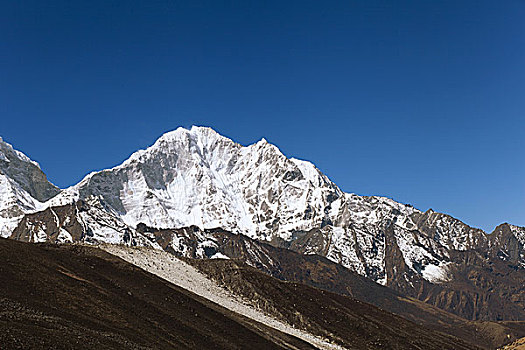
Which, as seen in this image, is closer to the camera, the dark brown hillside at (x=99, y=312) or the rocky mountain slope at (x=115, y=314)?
the dark brown hillside at (x=99, y=312)

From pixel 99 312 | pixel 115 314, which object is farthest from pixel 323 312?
pixel 99 312

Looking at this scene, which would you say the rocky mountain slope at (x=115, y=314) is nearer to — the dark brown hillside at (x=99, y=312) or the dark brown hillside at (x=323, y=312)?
the dark brown hillside at (x=99, y=312)

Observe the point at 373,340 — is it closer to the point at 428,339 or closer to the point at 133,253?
the point at 428,339

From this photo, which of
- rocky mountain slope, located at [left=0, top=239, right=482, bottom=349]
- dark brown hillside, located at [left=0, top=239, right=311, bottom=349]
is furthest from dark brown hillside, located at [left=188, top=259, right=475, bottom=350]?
dark brown hillside, located at [left=0, top=239, right=311, bottom=349]

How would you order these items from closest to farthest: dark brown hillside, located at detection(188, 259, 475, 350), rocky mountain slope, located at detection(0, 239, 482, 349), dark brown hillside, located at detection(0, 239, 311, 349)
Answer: dark brown hillside, located at detection(0, 239, 311, 349), rocky mountain slope, located at detection(0, 239, 482, 349), dark brown hillside, located at detection(188, 259, 475, 350)

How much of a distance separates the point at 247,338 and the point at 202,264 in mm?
58831

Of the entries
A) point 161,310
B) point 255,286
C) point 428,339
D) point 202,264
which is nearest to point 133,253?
point 202,264

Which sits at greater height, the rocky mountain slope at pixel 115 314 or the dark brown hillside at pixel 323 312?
the dark brown hillside at pixel 323 312

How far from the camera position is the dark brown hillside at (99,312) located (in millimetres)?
49531

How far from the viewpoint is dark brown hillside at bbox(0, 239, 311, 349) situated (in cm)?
4953

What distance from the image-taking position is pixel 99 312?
64312 mm

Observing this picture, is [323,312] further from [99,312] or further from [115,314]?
[99,312]

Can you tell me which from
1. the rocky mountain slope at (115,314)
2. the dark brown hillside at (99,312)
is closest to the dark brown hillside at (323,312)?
the rocky mountain slope at (115,314)

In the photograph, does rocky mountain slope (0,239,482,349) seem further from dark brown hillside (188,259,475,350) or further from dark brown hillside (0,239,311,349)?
dark brown hillside (188,259,475,350)
